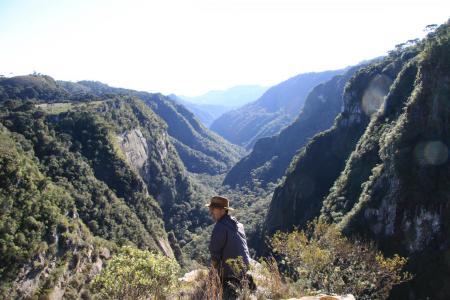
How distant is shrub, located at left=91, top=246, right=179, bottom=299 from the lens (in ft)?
30.6

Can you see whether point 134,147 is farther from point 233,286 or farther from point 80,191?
point 233,286

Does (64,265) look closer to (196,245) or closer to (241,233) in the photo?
(241,233)

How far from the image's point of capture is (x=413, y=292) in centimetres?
3888

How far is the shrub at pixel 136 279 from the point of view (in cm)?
931

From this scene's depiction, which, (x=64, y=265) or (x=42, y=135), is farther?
(x=42, y=135)

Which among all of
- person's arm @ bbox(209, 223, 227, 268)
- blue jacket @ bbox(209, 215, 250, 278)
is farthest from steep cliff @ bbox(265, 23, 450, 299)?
person's arm @ bbox(209, 223, 227, 268)

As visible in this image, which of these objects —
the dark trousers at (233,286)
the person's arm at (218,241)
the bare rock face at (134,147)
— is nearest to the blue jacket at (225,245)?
the person's arm at (218,241)

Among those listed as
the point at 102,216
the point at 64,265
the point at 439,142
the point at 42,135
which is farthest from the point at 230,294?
the point at 42,135

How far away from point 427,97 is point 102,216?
208 feet

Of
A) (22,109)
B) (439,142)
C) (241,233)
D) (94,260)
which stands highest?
(22,109)

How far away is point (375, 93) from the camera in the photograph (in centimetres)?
9731

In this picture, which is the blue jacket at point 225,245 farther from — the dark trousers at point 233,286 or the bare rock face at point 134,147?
the bare rock face at point 134,147

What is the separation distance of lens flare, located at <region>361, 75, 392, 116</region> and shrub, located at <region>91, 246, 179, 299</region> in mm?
89803

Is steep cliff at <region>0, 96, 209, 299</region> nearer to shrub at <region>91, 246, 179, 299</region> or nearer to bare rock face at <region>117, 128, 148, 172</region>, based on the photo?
bare rock face at <region>117, 128, 148, 172</region>
